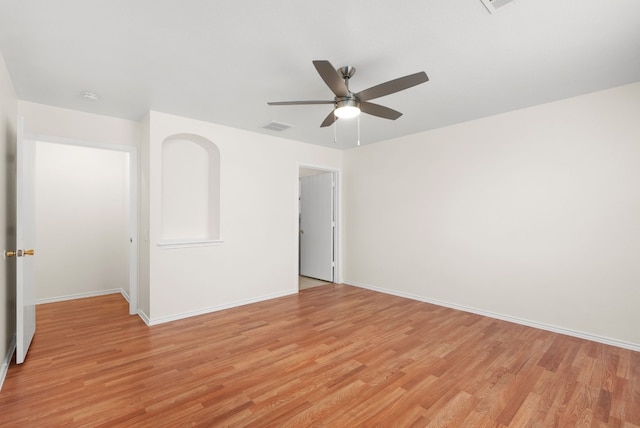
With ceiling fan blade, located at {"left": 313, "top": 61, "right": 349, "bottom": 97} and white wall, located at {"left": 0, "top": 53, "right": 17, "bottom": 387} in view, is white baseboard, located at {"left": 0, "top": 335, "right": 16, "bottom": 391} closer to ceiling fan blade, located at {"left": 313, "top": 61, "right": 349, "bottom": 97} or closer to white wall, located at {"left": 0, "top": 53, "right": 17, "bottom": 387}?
white wall, located at {"left": 0, "top": 53, "right": 17, "bottom": 387}

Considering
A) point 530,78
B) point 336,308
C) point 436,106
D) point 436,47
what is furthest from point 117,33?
point 336,308

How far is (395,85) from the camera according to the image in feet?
7.34

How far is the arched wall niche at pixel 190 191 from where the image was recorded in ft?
13.3

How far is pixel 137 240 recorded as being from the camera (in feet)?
13.1

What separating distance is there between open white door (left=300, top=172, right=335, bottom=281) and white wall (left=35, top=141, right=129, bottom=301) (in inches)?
123

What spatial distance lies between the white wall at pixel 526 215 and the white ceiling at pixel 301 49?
514 millimetres

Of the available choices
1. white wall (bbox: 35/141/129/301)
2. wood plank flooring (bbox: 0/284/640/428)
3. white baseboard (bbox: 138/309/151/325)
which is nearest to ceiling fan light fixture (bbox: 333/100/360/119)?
wood plank flooring (bbox: 0/284/640/428)

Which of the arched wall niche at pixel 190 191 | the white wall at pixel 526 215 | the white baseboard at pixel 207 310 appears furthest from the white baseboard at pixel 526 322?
the arched wall niche at pixel 190 191

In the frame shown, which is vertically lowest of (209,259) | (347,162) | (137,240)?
(209,259)

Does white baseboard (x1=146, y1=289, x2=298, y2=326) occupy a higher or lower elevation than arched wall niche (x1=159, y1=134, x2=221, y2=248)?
lower

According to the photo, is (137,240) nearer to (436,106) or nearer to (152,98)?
(152,98)

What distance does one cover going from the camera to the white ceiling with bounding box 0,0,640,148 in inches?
73.6

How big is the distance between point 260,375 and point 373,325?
62.2 inches

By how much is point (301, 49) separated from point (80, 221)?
15.0ft
